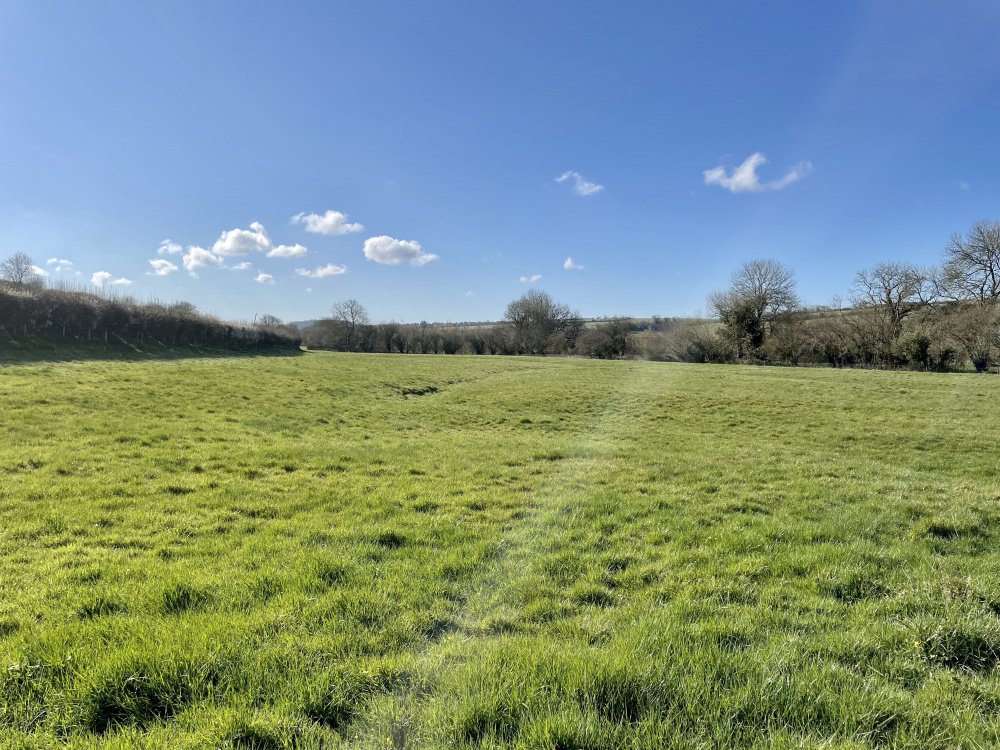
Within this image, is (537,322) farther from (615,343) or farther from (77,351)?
(77,351)

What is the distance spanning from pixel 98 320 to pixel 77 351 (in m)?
8.00

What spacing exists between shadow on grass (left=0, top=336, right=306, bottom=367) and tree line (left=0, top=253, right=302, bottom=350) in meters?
1.04

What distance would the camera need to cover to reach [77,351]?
29.7 m

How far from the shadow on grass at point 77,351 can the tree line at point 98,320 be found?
1039 mm

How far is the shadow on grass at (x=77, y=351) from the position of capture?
82.3ft

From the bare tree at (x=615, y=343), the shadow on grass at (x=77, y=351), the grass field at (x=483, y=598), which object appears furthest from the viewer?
the bare tree at (x=615, y=343)

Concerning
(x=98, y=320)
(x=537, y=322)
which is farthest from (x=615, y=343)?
(x=98, y=320)

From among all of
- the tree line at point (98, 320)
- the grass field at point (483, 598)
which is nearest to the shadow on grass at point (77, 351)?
the tree line at point (98, 320)

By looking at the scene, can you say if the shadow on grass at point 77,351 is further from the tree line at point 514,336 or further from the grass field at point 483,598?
the tree line at point 514,336

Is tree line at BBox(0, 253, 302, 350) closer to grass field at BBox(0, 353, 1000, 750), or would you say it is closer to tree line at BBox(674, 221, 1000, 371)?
grass field at BBox(0, 353, 1000, 750)

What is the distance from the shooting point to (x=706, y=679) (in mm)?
2820

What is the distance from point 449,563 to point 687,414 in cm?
1691

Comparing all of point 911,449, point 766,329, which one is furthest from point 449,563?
point 766,329

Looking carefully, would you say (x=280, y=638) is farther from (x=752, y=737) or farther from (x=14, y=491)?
(x=14, y=491)
